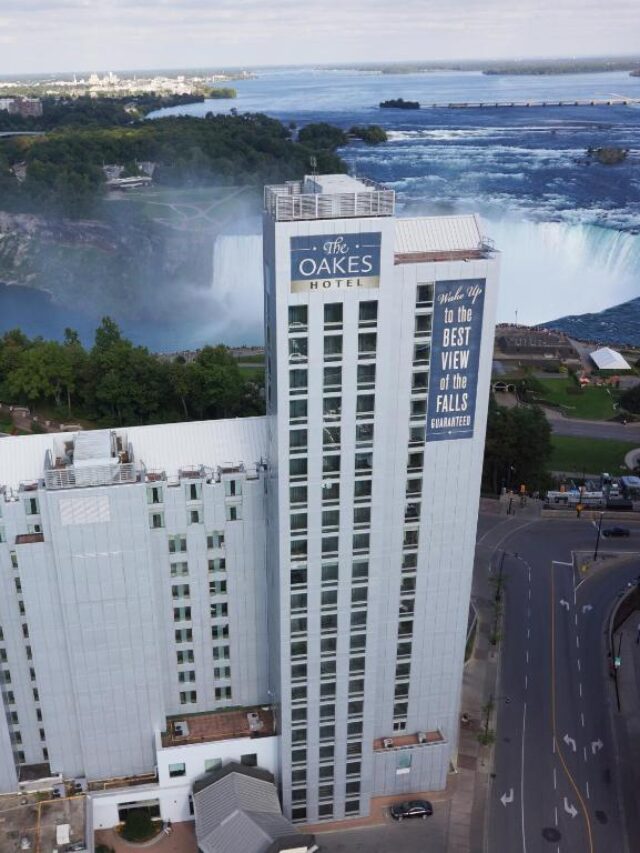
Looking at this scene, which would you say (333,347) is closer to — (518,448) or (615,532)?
(518,448)

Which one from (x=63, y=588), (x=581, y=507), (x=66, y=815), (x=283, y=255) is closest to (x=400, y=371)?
(x=283, y=255)

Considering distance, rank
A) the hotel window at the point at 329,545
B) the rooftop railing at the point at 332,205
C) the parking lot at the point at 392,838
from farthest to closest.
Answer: the parking lot at the point at 392,838
the hotel window at the point at 329,545
the rooftop railing at the point at 332,205

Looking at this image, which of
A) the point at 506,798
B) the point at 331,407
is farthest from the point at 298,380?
the point at 506,798

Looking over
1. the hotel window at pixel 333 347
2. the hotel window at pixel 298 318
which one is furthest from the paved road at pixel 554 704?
the hotel window at pixel 298 318

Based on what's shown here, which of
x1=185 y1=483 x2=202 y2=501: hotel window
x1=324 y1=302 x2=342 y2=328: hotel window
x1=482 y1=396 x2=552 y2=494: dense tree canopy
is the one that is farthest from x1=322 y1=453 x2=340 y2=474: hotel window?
x1=482 y1=396 x2=552 y2=494: dense tree canopy

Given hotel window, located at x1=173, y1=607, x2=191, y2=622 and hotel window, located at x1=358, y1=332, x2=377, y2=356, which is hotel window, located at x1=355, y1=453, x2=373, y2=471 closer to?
hotel window, located at x1=358, y1=332, x2=377, y2=356

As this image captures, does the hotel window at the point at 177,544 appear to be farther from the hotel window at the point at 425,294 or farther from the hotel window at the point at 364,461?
the hotel window at the point at 425,294

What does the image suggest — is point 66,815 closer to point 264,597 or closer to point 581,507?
point 264,597
